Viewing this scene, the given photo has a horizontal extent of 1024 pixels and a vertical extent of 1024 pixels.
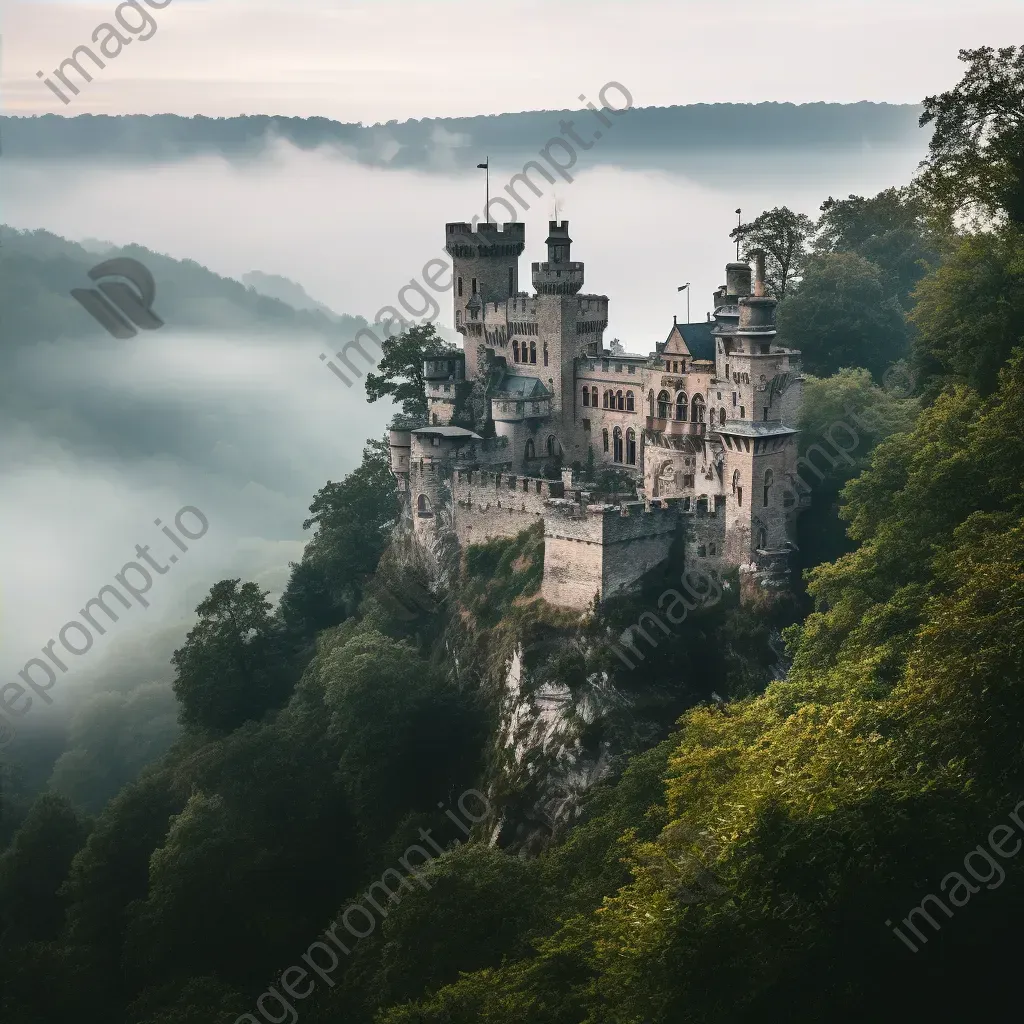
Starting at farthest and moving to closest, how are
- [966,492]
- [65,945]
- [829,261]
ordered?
[829,261] < [65,945] < [966,492]

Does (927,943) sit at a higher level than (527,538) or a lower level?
lower

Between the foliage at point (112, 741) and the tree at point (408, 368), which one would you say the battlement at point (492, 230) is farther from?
the foliage at point (112, 741)

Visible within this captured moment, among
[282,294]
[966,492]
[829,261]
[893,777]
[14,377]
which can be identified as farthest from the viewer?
[282,294]

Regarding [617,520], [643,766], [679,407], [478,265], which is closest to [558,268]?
[478,265]

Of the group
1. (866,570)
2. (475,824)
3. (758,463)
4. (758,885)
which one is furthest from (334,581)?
(758,885)

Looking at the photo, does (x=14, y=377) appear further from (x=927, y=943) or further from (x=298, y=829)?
(x=927, y=943)

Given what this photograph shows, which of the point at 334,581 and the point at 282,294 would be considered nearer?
the point at 334,581
